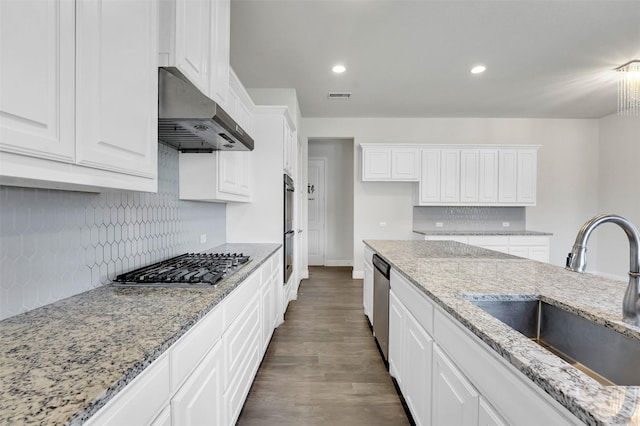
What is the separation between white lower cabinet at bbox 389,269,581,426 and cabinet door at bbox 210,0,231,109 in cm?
160

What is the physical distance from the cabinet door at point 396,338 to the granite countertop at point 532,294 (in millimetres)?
263

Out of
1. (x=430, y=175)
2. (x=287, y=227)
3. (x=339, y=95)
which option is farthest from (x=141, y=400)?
(x=430, y=175)

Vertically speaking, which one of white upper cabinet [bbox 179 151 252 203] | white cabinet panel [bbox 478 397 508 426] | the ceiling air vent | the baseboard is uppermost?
the ceiling air vent

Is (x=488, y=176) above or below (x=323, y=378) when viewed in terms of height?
above

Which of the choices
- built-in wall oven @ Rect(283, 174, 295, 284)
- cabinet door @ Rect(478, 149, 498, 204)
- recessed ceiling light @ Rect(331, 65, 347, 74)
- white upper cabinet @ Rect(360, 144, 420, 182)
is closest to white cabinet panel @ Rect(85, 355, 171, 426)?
built-in wall oven @ Rect(283, 174, 295, 284)

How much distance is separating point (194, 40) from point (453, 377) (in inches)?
75.2

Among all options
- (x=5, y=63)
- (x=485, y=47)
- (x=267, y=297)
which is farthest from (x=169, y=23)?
(x=485, y=47)

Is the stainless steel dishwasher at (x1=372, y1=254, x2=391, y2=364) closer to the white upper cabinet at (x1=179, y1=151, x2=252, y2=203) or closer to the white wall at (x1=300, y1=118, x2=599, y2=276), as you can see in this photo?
the white upper cabinet at (x1=179, y1=151, x2=252, y2=203)

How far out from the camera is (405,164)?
5.21 m

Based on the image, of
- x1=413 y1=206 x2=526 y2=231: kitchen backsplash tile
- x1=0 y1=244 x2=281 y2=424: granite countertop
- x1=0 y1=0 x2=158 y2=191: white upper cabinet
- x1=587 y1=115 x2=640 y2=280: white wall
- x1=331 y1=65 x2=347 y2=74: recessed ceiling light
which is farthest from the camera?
x1=413 y1=206 x2=526 y2=231: kitchen backsplash tile

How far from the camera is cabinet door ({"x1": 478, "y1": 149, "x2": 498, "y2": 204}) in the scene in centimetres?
516

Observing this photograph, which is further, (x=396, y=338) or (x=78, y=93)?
(x=396, y=338)

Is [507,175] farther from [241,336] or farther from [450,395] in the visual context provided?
[241,336]

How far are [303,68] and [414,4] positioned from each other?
58.6 inches
